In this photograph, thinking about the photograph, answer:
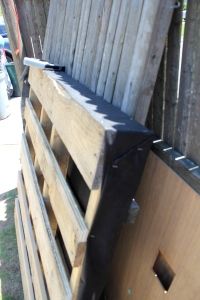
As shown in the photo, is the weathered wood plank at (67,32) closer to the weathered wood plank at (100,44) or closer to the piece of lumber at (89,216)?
the weathered wood plank at (100,44)

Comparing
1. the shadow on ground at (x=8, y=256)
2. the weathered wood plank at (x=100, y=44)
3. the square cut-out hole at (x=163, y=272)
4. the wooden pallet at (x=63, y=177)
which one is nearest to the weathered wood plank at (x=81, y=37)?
the wooden pallet at (x=63, y=177)

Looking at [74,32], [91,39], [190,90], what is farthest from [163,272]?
[74,32]

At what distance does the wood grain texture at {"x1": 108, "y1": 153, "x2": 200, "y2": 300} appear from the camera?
107 cm

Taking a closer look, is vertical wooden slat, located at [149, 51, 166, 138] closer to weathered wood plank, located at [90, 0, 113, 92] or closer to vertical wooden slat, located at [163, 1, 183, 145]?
vertical wooden slat, located at [163, 1, 183, 145]

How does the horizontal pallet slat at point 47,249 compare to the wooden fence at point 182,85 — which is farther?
the horizontal pallet slat at point 47,249

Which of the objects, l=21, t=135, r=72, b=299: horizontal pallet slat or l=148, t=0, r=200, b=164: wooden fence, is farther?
l=21, t=135, r=72, b=299: horizontal pallet slat

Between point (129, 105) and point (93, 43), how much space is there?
58 cm

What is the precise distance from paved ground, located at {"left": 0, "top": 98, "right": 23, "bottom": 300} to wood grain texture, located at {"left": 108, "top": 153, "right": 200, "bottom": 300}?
121cm

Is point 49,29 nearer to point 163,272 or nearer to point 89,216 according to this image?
point 89,216

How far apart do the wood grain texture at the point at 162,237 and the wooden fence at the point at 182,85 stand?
0.41 feet

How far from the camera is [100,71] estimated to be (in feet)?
4.86

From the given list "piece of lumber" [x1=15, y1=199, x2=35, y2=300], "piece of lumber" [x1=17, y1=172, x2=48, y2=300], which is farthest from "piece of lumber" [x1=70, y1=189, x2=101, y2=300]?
"piece of lumber" [x1=15, y1=199, x2=35, y2=300]

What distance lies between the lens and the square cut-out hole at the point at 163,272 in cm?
121

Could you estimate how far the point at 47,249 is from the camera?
165cm
